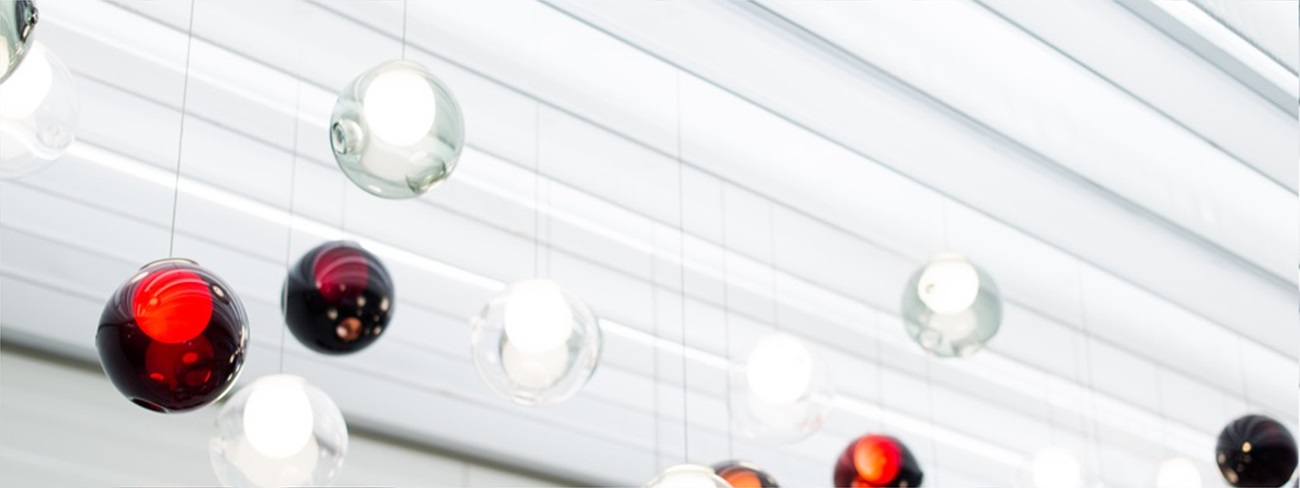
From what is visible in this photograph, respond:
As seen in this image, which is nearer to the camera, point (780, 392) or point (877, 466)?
point (780, 392)

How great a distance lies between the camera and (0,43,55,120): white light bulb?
12.2 feet

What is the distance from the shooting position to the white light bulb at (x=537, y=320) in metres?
4.42

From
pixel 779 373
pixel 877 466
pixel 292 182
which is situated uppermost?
pixel 292 182

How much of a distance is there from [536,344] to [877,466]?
1504mm

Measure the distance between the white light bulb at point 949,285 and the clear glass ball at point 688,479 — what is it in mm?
1115

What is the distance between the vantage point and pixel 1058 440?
891 cm

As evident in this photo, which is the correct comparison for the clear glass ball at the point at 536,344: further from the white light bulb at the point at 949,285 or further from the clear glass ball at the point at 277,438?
the white light bulb at the point at 949,285

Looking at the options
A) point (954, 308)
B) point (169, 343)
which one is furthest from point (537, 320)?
point (954, 308)

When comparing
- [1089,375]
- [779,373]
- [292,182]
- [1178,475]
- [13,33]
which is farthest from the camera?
[1089,375]

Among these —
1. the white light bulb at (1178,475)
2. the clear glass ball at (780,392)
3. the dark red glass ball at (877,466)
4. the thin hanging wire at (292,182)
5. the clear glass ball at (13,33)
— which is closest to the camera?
the clear glass ball at (13,33)

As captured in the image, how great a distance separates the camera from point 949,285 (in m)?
5.29

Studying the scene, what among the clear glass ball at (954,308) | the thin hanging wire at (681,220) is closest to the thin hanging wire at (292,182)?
the thin hanging wire at (681,220)

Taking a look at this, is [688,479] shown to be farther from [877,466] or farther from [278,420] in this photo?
[877,466]

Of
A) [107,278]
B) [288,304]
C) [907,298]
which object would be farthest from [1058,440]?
[288,304]
